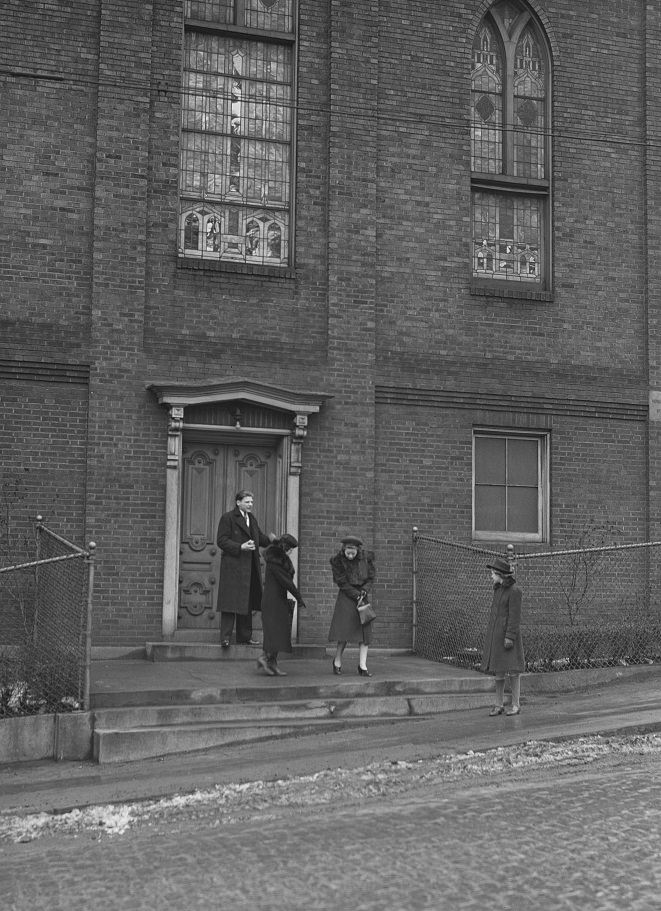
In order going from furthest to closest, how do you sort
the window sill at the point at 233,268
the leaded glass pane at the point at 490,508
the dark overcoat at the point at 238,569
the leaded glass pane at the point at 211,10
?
the leaded glass pane at the point at 490,508 < the leaded glass pane at the point at 211,10 < the window sill at the point at 233,268 < the dark overcoat at the point at 238,569

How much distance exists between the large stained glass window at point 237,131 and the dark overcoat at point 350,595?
14.1 feet

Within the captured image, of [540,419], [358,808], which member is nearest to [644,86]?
[540,419]

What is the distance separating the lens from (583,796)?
8.40 metres

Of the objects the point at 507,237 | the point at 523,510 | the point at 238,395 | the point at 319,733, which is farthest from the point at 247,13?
the point at 319,733

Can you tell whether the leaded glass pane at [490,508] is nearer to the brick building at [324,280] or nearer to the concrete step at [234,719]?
the brick building at [324,280]

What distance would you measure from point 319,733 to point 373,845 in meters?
3.98

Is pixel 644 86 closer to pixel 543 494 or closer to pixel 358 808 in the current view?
pixel 543 494

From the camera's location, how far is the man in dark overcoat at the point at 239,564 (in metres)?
13.7

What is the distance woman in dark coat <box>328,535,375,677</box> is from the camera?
13.0 metres

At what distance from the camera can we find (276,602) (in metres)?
12.5

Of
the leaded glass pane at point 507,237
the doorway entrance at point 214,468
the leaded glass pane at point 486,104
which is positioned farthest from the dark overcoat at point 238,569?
the leaded glass pane at point 486,104

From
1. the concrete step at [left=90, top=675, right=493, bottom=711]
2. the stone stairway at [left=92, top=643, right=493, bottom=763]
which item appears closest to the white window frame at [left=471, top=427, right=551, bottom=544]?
the stone stairway at [left=92, top=643, right=493, bottom=763]

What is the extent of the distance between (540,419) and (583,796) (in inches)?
326

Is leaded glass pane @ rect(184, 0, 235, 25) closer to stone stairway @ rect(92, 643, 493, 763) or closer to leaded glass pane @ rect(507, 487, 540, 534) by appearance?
leaded glass pane @ rect(507, 487, 540, 534)
